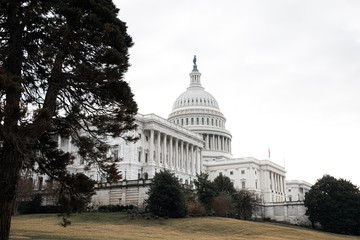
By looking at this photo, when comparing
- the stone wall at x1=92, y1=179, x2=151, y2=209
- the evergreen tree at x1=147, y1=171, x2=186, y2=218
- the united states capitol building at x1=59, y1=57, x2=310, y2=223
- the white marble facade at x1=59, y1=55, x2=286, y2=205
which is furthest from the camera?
the white marble facade at x1=59, y1=55, x2=286, y2=205

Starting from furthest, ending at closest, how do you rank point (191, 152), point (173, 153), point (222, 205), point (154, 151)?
point (191, 152) < point (173, 153) < point (154, 151) < point (222, 205)

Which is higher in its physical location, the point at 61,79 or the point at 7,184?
the point at 61,79

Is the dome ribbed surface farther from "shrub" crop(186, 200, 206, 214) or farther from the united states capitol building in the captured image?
"shrub" crop(186, 200, 206, 214)

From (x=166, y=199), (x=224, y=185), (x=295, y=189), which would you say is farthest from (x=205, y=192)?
(x=295, y=189)

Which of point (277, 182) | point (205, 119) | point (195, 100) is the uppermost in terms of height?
A: point (195, 100)

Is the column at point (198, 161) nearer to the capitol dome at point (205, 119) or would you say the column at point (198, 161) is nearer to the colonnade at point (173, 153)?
the colonnade at point (173, 153)

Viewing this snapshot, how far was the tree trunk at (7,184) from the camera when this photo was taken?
18.6 m

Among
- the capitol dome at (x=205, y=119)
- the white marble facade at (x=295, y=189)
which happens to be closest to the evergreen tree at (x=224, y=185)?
the capitol dome at (x=205, y=119)

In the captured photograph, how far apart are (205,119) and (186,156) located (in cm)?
4048

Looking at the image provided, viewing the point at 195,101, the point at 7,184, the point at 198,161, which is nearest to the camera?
the point at 7,184

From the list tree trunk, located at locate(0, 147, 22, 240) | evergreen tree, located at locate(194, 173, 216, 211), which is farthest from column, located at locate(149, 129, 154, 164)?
tree trunk, located at locate(0, 147, 22, 240)

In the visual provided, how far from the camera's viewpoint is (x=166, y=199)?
53.0 meters

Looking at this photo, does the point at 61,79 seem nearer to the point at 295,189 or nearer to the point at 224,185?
the point at 224,185

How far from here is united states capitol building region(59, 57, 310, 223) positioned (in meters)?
66.7
